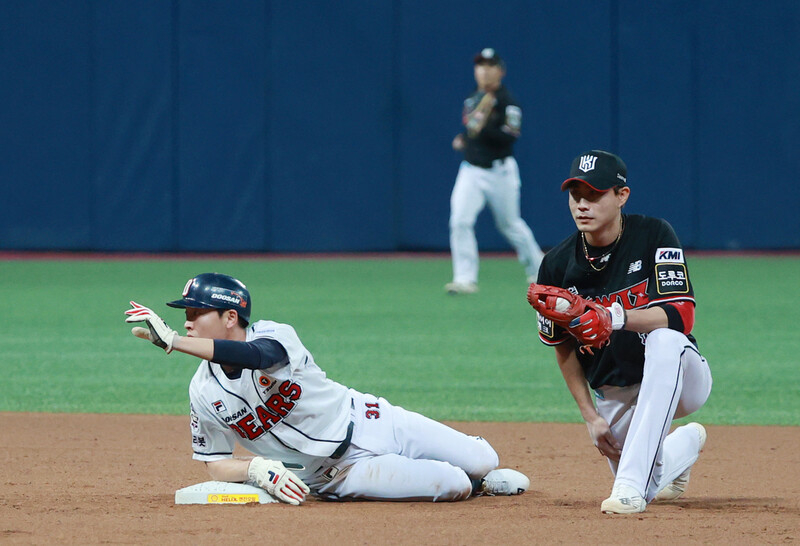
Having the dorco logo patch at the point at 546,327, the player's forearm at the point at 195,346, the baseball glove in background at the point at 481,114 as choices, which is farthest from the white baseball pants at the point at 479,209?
the player's forearm at the point at 195,346

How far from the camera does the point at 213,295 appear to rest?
4.25 m

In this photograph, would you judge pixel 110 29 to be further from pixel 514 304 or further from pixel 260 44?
pixel 514 304

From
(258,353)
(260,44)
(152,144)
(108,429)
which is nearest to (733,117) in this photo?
(260,44)

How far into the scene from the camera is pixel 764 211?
1667cm

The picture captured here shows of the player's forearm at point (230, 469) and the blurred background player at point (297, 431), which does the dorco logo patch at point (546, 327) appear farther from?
the player's forearm at point (230, 469)

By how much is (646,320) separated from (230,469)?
5.35 ft

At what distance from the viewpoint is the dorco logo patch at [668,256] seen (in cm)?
423

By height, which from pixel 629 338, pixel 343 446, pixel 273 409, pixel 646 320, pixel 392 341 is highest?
pixel 646 320

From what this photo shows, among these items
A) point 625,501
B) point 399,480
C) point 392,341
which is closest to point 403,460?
point 399,480

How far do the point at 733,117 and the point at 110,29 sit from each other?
28.3ft

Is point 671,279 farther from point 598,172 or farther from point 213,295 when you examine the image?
point 213,295

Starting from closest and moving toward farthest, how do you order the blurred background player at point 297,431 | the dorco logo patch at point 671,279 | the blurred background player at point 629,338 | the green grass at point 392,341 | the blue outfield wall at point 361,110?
1. the blurred background player at point 629,338
2. the dorco logo patch at point 671,279
3. the blurred background player at point 297,431
4. the green grass at point 392,341
5. the blue outfield wall at point 361,110

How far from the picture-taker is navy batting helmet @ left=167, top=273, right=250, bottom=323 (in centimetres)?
423

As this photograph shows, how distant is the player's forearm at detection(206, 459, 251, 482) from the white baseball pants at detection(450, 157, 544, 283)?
752 centimetres
